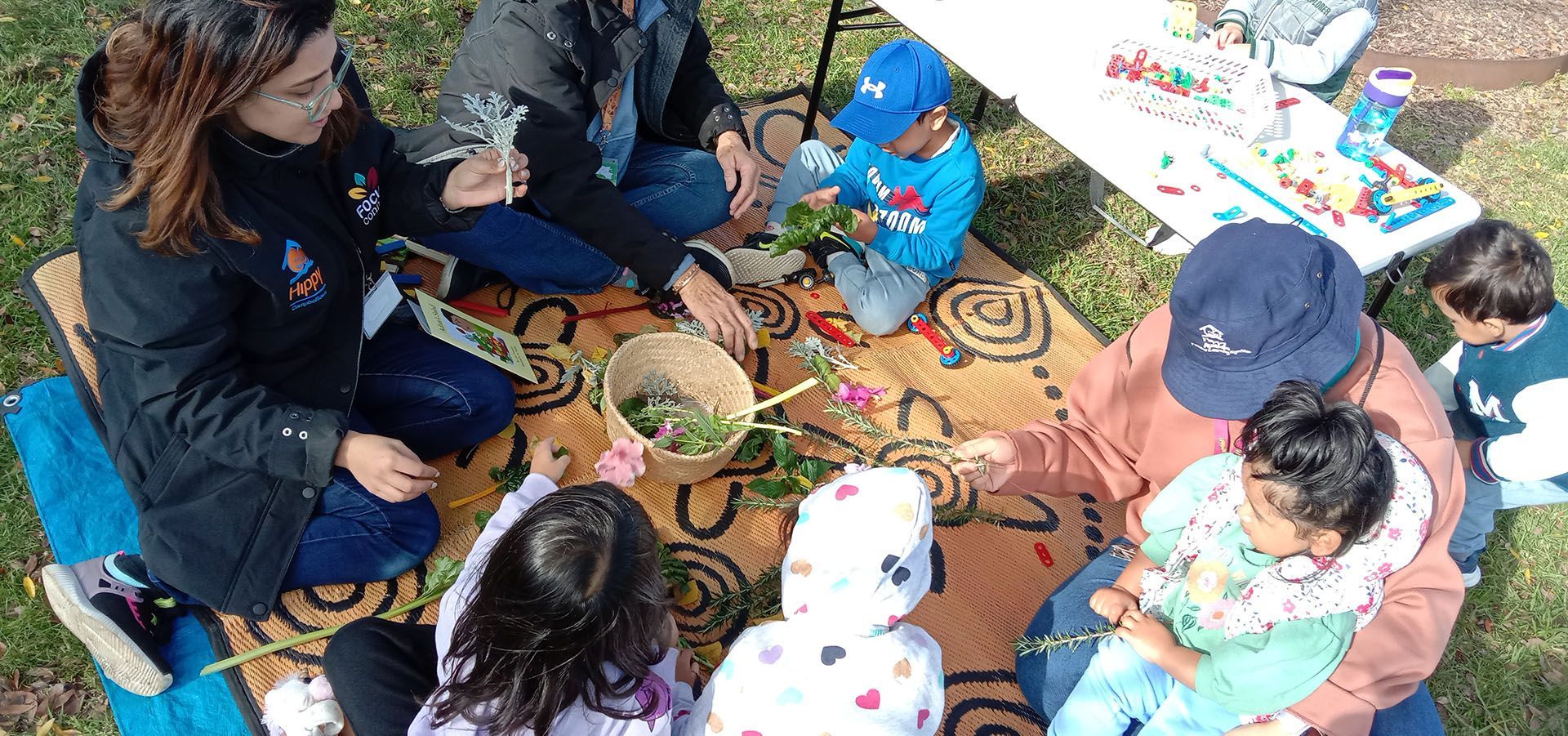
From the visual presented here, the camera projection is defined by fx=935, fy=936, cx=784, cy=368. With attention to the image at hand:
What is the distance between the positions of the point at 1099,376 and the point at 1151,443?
0.24 m

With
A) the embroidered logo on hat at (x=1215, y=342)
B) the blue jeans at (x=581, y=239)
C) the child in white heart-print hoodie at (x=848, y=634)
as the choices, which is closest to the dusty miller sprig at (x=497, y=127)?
the blue jeans at (x=581, y=239)

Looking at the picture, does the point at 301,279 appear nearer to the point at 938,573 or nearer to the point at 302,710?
the point at 302,710

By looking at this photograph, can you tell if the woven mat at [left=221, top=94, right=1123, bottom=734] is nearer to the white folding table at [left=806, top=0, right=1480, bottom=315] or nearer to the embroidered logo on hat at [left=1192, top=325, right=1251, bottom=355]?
the white folding table at [left=806, top=0, right=1480, bottom=315]

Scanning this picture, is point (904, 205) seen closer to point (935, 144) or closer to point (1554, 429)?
point (935, 144)

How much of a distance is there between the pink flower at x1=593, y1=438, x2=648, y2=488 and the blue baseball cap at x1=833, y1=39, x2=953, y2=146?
147 cm

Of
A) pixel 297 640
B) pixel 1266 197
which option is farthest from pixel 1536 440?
pixel 297 640

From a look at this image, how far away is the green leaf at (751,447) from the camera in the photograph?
314cm

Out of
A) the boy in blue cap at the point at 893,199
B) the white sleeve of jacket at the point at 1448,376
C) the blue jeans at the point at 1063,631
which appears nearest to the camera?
the blue jeans at the point at 1063,631

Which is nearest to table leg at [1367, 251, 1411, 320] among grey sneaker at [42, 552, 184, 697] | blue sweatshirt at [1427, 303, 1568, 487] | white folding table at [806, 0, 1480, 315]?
white folding table at [806, 0, 1480, 315]

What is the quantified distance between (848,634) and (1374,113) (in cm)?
268

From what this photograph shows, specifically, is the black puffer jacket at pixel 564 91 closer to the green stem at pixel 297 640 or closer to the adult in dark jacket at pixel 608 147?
the adult in dark jacket at pixel 608 147

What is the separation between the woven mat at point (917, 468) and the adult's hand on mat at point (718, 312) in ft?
0.77

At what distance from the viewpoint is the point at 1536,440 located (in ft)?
8.77

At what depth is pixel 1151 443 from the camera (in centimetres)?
260
